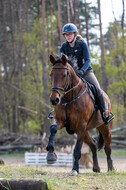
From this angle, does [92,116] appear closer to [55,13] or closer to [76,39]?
[76,39]

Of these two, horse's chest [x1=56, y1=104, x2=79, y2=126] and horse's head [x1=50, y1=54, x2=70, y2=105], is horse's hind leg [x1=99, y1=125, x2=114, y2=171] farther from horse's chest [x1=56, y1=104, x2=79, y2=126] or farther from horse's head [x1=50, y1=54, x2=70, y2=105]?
horse's head [x1=50, y1=54, x2=70, y2=105]

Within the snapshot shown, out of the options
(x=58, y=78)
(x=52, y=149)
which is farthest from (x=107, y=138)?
(x=58, y=78)

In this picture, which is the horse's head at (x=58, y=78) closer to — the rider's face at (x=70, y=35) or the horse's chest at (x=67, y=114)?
the horse's chest at (x=67, y=114)

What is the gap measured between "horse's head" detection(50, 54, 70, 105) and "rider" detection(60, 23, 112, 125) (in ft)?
2.63

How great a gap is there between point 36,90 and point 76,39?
2271cm

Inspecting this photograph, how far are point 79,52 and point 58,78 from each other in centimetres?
152

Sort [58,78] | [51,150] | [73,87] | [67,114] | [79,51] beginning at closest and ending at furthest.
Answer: [58,78], [51,150], [67,114], [73,87], [79,51]

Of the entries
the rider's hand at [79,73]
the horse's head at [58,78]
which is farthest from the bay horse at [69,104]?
the rider's hand at [79,73]

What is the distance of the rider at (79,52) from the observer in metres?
7.37

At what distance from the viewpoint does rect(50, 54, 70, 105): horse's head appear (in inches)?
243

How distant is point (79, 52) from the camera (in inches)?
302

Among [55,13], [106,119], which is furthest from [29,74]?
[106,119]

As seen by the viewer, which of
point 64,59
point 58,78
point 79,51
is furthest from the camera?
point 79,51

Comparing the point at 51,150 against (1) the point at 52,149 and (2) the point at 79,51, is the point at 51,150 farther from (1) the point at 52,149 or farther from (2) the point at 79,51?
(2) the point at 79,51
